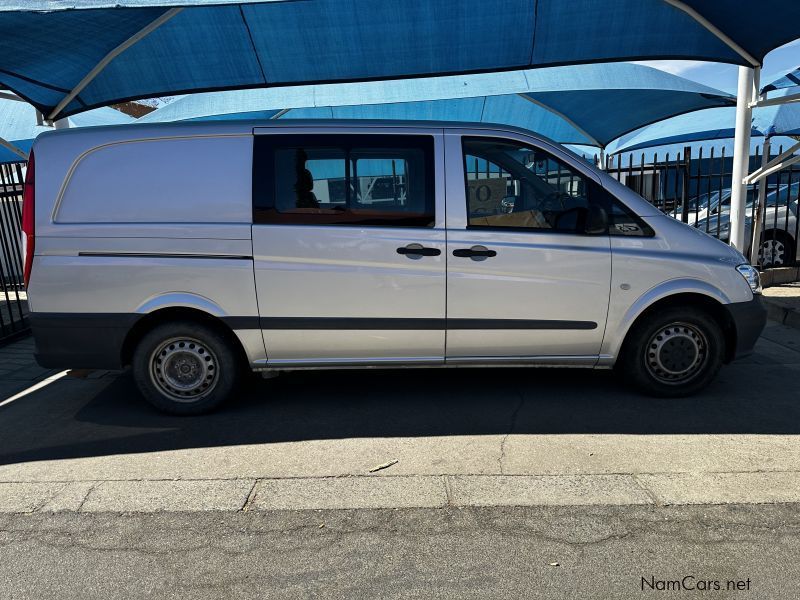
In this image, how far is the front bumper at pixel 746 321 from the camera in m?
4.09

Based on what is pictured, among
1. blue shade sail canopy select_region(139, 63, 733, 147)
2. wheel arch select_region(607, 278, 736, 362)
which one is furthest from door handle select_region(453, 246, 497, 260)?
blue shade sail canopy select_region(139, 63, 733, 147)

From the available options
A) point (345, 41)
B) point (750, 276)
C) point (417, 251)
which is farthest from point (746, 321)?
point (345, 41)

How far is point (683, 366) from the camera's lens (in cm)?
422

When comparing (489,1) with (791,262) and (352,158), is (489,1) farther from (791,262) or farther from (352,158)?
(791,262)

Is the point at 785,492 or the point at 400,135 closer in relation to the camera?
the point at 785,492

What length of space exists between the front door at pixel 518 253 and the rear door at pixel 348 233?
0.16m

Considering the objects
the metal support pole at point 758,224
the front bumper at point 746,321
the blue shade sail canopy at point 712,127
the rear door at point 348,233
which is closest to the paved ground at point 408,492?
the front bumper at point 746,321

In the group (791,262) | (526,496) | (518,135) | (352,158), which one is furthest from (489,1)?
(791,262)

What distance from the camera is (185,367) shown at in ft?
13.4

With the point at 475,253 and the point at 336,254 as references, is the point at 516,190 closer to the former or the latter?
the point at 475,253

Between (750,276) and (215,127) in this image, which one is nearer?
(215,127)

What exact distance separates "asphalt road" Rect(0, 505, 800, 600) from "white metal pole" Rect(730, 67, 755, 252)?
20.1 ft

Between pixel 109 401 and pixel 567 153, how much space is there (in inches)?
156

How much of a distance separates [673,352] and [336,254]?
255 centimetres
